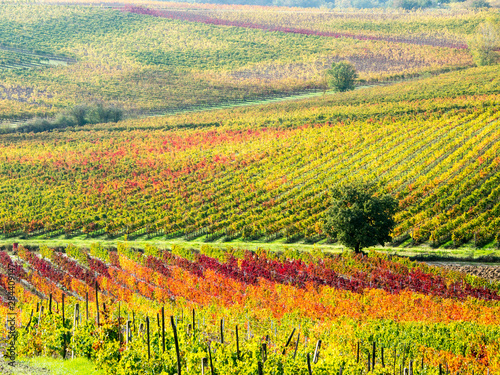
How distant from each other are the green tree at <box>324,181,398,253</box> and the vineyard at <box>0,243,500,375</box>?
143cm

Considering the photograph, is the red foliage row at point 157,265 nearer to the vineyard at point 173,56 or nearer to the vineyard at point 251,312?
the vineyard at point 251,312

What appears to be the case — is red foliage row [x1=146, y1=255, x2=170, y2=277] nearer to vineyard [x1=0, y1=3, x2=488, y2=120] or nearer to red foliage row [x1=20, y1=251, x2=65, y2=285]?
red foliage row [x1=20, y1=251, x2=65, y2=285]

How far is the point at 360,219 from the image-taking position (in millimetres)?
37188

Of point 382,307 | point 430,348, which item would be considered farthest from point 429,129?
point 430,348

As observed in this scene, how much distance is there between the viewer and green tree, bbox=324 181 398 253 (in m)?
37.1

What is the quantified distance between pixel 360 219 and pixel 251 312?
1274 centimetres

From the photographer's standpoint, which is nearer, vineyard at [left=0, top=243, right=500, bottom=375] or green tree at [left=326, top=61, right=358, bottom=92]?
vineyard at [left=0, top=243, right=500, bottom=375]

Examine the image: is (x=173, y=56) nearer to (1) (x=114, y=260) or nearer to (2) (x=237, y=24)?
(2) (x=237, y=24)

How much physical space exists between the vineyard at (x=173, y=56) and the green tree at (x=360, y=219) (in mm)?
73505

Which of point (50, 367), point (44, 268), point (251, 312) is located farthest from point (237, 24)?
point (50, 367)

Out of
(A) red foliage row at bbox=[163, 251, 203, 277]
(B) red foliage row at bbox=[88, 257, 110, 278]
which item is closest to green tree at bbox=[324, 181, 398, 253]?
(A) red foliage row at bbox=[163, 251, 203, 277]

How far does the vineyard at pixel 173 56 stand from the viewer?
114500 mm

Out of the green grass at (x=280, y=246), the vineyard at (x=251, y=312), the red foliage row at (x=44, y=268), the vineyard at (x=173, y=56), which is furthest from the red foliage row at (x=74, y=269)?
the vineyard at (x=173, y=56)

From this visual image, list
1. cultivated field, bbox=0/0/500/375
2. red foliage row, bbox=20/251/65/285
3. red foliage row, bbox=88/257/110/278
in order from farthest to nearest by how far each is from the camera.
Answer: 1. red foliage row, bbox=88/257/110/278
2. red foliage row, bbox=20/251/65/285
3. cultivated field, bbox=0/0/500/375
